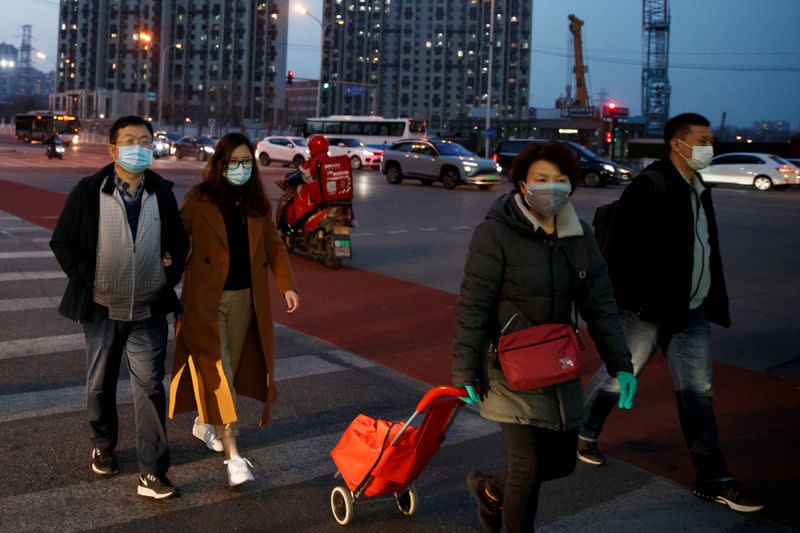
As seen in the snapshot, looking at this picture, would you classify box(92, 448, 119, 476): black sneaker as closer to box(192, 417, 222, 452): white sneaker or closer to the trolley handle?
box(192, 417, 222, 452): white sneaker

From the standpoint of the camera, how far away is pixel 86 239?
439cm

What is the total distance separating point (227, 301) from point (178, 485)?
96 cm

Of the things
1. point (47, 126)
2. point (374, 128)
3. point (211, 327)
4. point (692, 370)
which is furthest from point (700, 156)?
point (47, 126)

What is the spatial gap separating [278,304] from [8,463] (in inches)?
202

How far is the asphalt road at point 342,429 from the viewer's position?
4.45 m

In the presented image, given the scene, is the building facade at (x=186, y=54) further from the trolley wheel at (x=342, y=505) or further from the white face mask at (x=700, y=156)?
the trolley wheel at (x=342, y=505)

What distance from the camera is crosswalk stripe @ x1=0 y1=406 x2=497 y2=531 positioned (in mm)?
4262

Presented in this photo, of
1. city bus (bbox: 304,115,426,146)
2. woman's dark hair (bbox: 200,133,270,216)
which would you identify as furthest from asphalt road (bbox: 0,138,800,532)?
city bus (bbox: 304,115,426,146)

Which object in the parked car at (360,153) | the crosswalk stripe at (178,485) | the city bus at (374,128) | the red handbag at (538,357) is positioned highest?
the city bus at (374,128)

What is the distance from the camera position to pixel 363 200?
24.9m

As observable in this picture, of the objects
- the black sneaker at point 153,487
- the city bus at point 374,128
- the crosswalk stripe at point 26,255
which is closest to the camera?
the black sneaker at point 153,487

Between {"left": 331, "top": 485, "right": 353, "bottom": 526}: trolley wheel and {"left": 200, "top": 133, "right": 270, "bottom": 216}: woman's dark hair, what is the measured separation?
1.45 metres

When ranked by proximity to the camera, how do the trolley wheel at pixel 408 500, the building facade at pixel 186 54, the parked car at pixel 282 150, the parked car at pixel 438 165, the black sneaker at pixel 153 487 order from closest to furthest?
the trolley wheel at pixel 408 500 → the black sneaker at pixel 153 487 → the parked car at pixel 438 165 → the parked car at pixel 282 150 → the building facade at pixel 186 54

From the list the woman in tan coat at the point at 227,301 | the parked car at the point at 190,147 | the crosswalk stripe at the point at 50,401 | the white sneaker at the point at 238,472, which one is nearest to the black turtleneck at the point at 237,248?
the woman in tan coat at the point at 227,301
